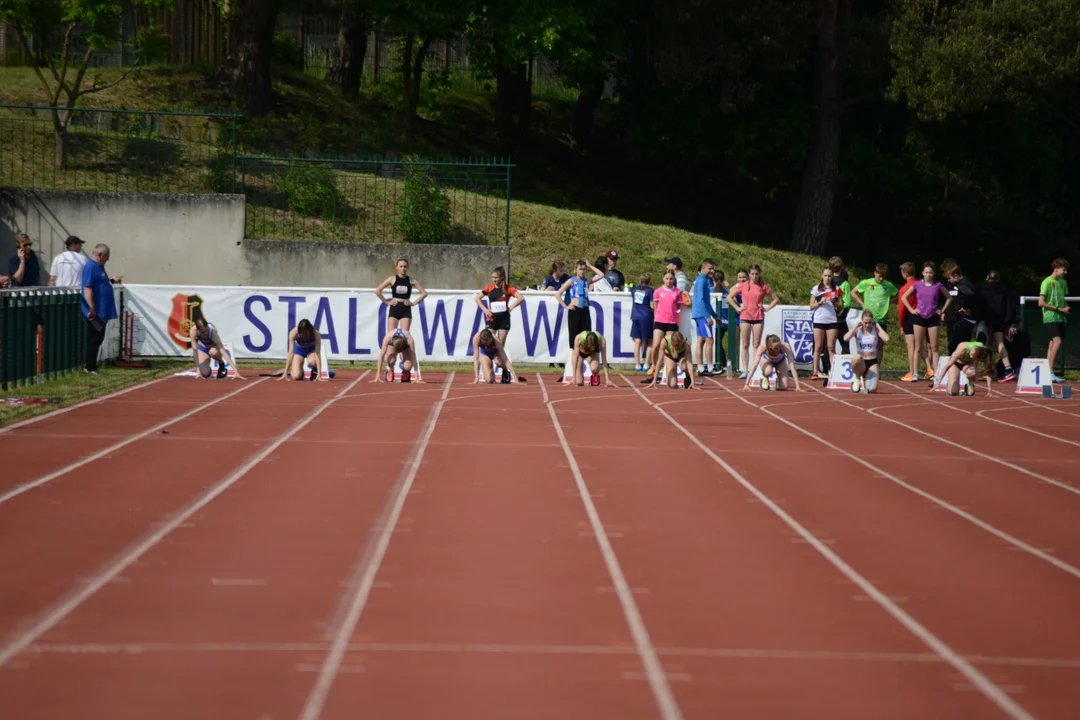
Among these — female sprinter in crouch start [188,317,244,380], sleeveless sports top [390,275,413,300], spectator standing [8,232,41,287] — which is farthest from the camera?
sleeveless sports top [390,275,413,300]

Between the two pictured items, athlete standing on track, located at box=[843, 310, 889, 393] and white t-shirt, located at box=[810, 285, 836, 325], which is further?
white t-shirt, located at box=[810, 285, 836, 325]

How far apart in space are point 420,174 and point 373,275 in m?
3.36

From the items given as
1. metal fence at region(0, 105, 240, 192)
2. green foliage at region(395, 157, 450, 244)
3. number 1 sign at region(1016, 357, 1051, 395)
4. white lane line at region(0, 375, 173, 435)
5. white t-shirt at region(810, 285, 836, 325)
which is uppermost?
metal fence at region(0, 105, 240, 192)

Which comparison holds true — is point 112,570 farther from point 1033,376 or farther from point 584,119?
point 584,119

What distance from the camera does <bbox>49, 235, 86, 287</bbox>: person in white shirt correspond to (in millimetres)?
20594

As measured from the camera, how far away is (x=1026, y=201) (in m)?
45.8

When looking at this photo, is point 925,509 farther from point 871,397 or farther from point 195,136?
point 195,136

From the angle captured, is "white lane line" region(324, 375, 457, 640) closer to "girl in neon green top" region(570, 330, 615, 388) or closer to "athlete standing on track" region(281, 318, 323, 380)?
"girl in neon green top" region(570, 330, 615, 388)

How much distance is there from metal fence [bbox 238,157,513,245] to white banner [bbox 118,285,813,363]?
5.02m

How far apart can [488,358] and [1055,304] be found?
8709 millimetres

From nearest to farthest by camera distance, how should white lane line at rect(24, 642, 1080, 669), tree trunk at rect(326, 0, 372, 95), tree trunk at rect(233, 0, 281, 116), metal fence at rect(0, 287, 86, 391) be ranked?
white lane line at rect(24, 642, 1080, 669) < metal fence at rect(0, 287, 86, 391) < tree trunk at rect(233, 0, 281, 116) < tree trunk at rect(326, 0, 372, 95)

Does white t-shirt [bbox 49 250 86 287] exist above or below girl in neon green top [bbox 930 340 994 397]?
above

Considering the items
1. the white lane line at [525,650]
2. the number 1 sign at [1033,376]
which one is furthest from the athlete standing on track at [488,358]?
the white lane line at [525,650]

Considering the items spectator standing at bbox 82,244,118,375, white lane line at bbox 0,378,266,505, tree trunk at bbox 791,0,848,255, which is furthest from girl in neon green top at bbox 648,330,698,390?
tree trunk at bbox 791,0,848,255
